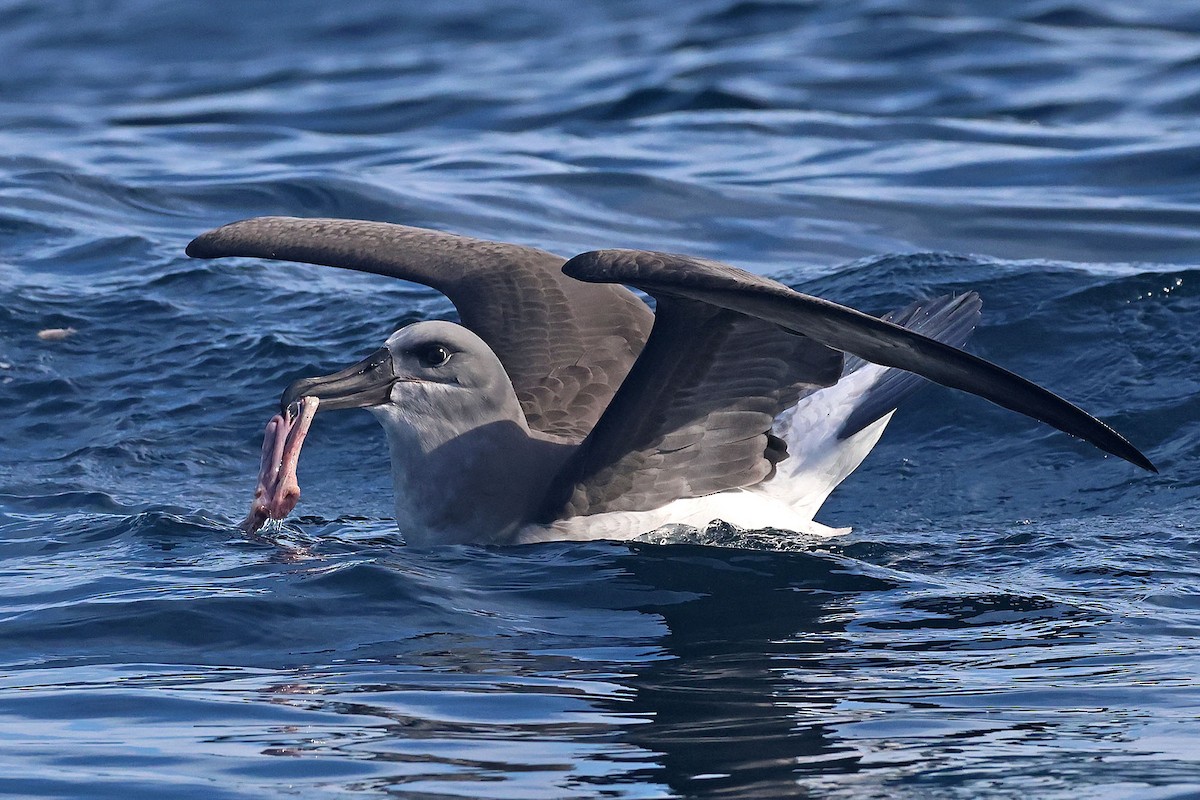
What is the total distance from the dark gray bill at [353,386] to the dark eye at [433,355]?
14 cm

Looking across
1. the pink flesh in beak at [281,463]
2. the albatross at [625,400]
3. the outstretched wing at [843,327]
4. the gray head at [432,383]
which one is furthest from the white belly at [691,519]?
the outstretched wing at [843,327]

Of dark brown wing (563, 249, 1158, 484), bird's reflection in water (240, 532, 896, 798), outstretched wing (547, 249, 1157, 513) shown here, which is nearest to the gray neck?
bird's reflection in water (240, 532, 896, 798)

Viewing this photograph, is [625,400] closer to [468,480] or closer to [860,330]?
[468,480]

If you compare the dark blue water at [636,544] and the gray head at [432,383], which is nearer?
the dark blue water at [636,544]

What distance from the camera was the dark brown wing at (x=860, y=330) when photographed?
5750 millimetres

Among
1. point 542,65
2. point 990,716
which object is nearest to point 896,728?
point 990,716

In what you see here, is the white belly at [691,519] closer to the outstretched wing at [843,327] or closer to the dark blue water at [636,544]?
the dark blue water at [636,544]

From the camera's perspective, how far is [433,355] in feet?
24.5

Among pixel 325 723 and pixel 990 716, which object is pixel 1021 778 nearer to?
pixel 990 716

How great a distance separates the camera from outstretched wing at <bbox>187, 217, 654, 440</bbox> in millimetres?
8305

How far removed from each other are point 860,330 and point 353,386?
2419 mm

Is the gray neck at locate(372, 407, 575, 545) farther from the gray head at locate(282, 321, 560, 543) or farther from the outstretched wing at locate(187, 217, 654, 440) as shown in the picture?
the outstretched wing at locate(187, 217, 654, 440)

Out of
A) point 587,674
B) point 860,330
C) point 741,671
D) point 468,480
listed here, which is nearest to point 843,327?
point 860,330

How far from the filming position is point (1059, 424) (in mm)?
5820
